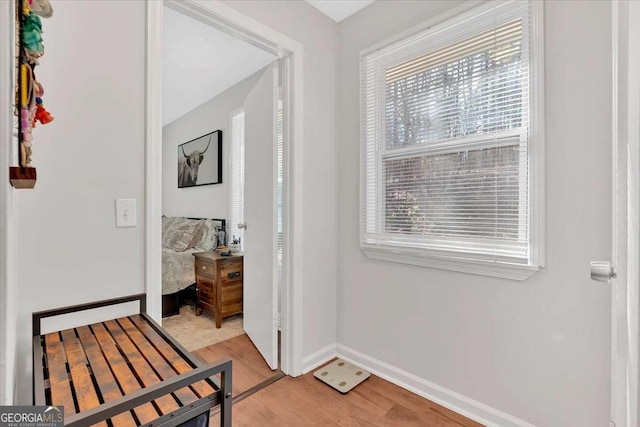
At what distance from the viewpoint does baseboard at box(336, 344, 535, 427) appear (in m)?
1.64

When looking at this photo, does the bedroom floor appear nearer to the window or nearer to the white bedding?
the white bedding

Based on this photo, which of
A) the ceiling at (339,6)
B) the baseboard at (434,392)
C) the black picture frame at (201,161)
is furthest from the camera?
the black picture frame at (201,161)

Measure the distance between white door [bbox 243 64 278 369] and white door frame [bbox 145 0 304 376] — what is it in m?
0.12

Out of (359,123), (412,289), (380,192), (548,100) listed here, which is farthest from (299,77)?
(412,289)

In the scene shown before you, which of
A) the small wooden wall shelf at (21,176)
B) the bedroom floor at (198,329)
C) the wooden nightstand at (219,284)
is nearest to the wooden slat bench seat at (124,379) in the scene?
the small wooden wall shelf at (21,176)

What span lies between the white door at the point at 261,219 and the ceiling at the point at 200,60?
581 mm

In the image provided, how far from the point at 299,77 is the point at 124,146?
47.7 inches

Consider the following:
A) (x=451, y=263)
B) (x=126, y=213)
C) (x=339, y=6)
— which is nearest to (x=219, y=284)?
(x=126, y=213)

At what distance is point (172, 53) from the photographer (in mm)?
2869

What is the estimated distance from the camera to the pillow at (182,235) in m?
3.86

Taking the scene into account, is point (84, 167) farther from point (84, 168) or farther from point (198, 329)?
point (198, 329)

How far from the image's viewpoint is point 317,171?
2.28m

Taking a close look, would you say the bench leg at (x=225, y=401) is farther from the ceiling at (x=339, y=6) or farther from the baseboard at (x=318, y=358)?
the ceiling at (x=339, y=6)

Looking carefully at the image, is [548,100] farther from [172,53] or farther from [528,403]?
[172,53]
